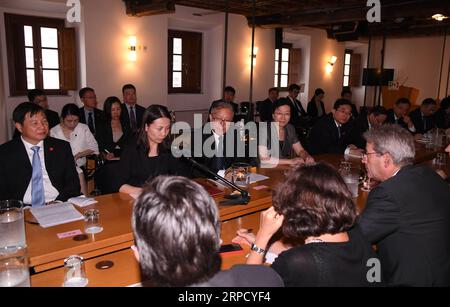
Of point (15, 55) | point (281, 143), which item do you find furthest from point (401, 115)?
point (15, 55)

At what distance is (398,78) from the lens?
13.6 m

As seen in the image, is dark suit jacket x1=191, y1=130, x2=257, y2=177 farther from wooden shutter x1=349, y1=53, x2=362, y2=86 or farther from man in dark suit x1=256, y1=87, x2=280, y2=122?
wooden shutter x1=349, y1=53, x2=362, y2=86

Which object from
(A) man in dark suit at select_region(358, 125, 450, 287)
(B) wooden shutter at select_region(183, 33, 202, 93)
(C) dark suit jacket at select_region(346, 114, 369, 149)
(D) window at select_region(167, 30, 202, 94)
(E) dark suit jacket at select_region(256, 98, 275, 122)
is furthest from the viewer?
(B) wooden shutter at select_region(183, 33, 202, 93)

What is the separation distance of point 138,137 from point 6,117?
437 cm

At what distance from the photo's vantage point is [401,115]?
6473 millimetres

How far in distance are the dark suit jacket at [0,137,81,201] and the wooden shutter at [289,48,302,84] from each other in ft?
30.3

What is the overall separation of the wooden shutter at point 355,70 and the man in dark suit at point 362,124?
8.49m

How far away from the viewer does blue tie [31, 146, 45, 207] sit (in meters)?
2.85

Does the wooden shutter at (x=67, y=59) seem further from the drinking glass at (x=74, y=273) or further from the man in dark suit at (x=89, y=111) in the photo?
the drinking glass at (x=74, y=273)

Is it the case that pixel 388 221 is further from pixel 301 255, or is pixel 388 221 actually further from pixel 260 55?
pixel 260 55

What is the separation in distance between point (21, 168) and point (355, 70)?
12.9 meters

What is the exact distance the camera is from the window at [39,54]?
6547 millimetres

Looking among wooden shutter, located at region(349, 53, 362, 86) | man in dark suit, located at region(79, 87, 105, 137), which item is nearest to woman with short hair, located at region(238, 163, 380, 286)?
man in dark suit, located at region(79, 87, 105, 137)

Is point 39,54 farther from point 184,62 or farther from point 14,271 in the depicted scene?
point 14,271
